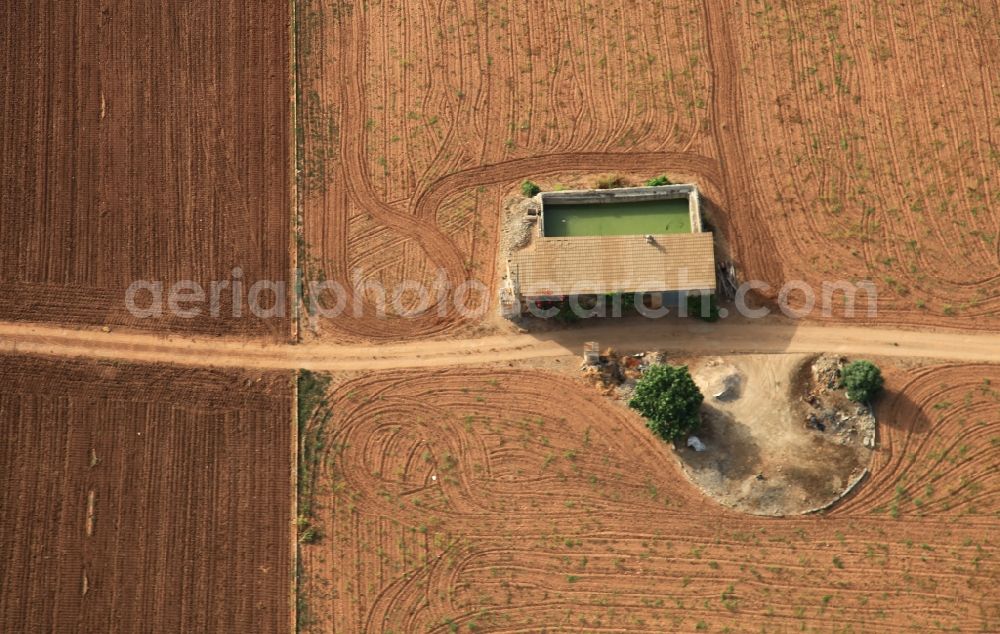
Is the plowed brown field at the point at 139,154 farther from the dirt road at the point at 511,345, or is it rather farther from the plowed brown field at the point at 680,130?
the plowed brown field at the point at 680,130

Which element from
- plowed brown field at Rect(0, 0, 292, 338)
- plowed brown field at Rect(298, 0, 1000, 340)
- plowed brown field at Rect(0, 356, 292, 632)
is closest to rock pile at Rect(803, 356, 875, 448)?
plowed brown field at Rect(298, 0, 1000, 340)

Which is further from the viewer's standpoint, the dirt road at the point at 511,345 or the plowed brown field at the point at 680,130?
the plowed brown field at the point at 680,130

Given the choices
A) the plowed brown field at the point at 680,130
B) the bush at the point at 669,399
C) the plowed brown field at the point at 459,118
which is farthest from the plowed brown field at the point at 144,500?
the bush at the point at 669,399

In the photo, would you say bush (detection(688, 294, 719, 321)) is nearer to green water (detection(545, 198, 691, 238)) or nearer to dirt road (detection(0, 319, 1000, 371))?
dirt road (detection(0, 319, 1000, 371))

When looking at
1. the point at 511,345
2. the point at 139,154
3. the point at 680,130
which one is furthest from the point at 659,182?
the point at 139,154

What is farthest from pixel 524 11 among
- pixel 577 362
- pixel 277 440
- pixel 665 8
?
pixel 277 440

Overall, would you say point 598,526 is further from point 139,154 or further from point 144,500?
point 139,154

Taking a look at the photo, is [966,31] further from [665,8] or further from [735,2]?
[665,8]
